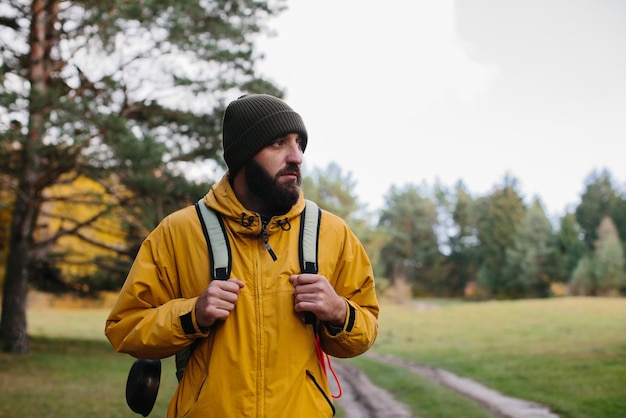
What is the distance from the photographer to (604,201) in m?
59.6

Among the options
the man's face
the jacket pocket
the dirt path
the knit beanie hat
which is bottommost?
the dirt path

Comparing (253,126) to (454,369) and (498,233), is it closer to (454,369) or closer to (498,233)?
(454,369)

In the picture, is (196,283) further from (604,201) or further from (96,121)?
(604,201)

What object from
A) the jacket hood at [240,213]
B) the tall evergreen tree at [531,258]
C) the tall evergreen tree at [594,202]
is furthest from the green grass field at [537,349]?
the tall evergreen tree at [594,202]

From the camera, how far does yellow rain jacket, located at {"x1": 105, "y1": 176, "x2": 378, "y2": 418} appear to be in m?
2.24

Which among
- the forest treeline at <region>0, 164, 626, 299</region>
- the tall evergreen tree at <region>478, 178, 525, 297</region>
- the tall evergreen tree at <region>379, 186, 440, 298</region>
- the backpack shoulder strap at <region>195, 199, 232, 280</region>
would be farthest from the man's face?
the tall evergreen tree at <region>379, 186, 440, 298</region>

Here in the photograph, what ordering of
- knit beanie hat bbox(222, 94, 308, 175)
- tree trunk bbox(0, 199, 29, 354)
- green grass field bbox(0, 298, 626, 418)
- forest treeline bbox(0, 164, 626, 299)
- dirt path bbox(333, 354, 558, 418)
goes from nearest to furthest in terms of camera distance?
1. knit beanie hat bbox(222, 94, 308, 175)
2. dirt path bbox(333, 354, 558, 418)
3. green grass field bbox(0, 298, 626, 418)
4. tree trunk bbox(0, 199, 29, 354)
5. forest treeline bbox(0, 164, 626, 299)

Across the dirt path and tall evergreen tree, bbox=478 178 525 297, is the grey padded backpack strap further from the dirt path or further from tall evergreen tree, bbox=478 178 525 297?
tall evergreen tree, bbox=478 178 525 297

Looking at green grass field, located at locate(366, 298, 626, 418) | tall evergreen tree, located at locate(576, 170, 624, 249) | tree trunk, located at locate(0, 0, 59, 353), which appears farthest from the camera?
tall evergreen tree, located at locate(576, 170, 624, 249)

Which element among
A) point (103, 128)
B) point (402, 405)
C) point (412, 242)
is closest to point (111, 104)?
point (103, 128)

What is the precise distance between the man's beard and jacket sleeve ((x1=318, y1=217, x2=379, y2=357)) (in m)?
0.23

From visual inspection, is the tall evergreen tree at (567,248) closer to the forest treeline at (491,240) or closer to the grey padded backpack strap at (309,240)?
the forest treeline at (491,240)

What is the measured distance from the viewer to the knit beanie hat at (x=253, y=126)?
8.20 feet

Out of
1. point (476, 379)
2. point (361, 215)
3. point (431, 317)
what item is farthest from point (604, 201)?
point (476, 379)
